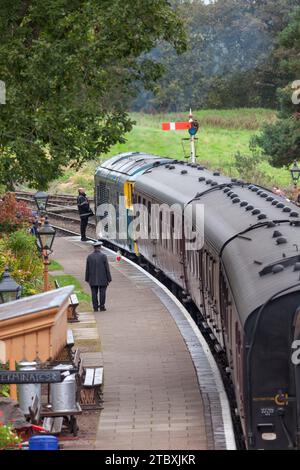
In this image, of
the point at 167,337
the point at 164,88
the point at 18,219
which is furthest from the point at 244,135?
the point at 167,337

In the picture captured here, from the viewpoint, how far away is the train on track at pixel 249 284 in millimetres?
11695

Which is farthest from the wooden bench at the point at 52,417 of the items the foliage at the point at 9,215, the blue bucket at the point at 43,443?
the foliage at the point at 9,215

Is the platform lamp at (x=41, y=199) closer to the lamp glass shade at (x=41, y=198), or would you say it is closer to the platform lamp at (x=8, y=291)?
the lamp glass shade at (x=41, y=198)

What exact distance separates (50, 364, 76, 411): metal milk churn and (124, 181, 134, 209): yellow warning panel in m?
16.4

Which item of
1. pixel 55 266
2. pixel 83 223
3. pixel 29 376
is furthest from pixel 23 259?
pixel 29 376

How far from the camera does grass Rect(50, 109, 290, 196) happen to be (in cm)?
5934

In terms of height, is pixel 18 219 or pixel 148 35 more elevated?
pixel 148 35

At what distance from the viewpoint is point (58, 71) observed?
1066 inches

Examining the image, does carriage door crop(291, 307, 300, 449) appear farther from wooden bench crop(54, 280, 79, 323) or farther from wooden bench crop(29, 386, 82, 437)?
wooden bench crop(54, 280, 79, 323)

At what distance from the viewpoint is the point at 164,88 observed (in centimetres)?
9131

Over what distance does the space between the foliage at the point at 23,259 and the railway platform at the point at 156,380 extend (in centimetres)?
165

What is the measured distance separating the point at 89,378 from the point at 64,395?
2034mm
